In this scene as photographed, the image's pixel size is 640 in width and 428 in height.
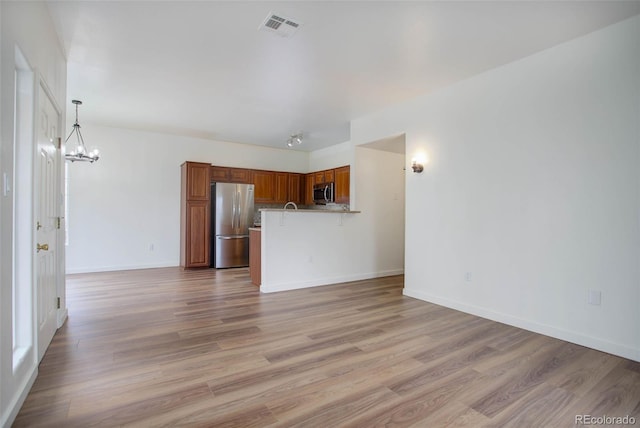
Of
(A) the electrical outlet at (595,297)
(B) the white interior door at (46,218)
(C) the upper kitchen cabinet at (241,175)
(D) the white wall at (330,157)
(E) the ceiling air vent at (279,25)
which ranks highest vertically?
(E) the ceiling air vent at (279,25)

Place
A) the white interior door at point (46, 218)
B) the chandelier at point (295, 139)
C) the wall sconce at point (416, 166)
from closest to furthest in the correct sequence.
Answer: the white interior door at point (46, 218), the wall sconce at point (416, 166), the chandelier at point (295, 139)

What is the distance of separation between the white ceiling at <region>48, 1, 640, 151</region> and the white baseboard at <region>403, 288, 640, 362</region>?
2541 millimetres

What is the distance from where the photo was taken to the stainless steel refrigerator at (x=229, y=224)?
6.50 m

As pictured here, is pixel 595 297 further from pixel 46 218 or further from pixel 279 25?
pixel 46 218

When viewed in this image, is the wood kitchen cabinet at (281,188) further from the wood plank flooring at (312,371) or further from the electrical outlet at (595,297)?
the electrical outlet at (595,297)

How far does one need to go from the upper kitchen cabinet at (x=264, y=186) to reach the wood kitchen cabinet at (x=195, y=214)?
1.08 metres

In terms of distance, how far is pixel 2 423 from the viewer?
156 centimetres

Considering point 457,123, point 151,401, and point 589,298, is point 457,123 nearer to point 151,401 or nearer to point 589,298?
point 589,298

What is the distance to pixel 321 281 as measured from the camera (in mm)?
5062

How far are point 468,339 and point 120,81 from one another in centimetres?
460

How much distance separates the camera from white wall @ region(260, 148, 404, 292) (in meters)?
4.71

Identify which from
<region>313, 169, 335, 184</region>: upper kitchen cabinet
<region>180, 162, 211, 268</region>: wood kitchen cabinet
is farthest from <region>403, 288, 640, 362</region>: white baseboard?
<region>180, 162, 211, 268</region>: wood kitchen cabinet
